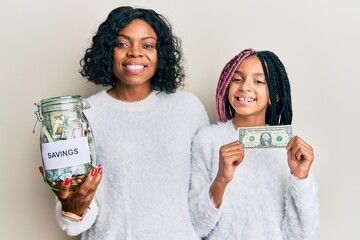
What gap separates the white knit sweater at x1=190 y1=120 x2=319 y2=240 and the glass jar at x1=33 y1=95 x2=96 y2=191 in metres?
0.37

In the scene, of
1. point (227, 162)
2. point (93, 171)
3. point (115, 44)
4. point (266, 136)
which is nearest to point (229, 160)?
point (227, 162)

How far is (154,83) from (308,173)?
520mm

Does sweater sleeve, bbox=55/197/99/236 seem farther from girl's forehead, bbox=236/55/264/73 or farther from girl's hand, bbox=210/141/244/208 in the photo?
girl's forehead, bbox=236/55/264/73

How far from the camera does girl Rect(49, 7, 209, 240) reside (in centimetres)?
139

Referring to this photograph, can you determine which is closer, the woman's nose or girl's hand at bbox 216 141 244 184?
girl's hand at bbox 216 141 244 184

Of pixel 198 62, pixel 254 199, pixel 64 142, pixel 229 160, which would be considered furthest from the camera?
pixel 198 62

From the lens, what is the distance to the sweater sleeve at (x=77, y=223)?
135cm

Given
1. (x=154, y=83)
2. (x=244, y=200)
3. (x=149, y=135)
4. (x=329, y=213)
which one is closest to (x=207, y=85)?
(x=154, y=83)

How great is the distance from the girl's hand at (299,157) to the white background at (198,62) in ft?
1.17

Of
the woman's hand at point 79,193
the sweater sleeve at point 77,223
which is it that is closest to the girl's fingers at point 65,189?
the woman's hand at point 79,193

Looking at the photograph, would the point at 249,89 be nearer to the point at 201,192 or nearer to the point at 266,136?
the point at 266,136

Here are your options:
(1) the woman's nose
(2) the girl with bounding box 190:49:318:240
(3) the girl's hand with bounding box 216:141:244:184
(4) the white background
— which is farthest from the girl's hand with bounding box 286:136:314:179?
(1) the woman's nose

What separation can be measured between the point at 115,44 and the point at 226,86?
13.3 inches

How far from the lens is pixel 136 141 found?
143cm
